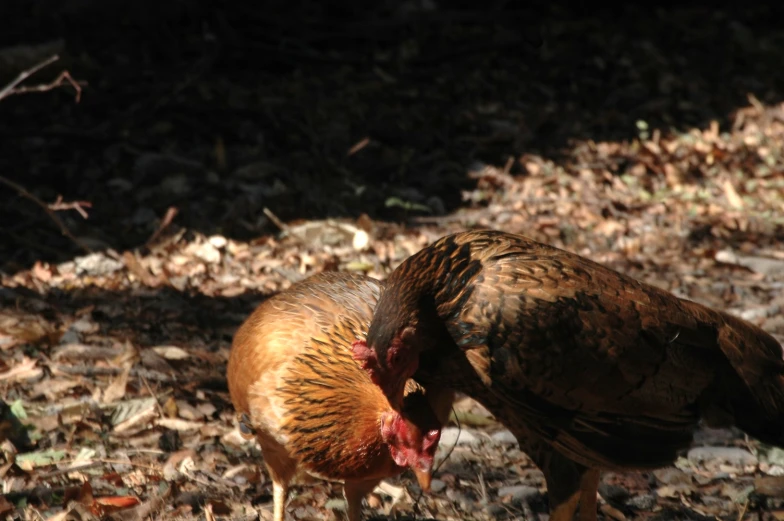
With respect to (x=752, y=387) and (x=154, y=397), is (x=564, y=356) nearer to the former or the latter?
(x=752, y=387)

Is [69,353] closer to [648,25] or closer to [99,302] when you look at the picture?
[99,302]

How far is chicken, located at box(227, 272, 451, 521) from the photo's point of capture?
334cm

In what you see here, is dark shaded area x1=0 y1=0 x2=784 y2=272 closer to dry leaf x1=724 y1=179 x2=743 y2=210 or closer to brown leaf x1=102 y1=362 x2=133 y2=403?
dry leaf x1=724 y1=179 x2=743 y2=210

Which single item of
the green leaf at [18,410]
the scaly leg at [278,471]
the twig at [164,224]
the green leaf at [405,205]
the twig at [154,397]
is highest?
the scaly leg at [278,471]

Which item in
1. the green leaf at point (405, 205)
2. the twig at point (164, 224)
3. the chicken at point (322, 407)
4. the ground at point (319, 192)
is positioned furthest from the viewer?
the green leaf at point (405, 205)

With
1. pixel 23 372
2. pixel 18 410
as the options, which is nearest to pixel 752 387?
pixel 18 410

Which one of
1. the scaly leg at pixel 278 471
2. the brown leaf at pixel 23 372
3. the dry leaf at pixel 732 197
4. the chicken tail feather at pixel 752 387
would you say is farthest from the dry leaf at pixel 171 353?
the dry leaf at pixel 732 197

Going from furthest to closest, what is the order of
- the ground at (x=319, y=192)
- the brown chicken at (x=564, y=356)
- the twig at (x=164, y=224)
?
the twig at (x=164, y=224)
the ground at (x=319, y=192)
the brown chicken at (x=564, y=356)

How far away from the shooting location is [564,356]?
3199mm

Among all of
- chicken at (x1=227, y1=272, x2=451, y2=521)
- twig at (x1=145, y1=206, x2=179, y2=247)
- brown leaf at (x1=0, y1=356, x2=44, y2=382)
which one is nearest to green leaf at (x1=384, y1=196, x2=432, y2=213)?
twig at (x1=145, y1=206, x2=179, y2=247)

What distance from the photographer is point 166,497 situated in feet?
12.5

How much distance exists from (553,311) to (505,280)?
196 millimetres

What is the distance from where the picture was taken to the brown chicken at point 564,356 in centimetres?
319

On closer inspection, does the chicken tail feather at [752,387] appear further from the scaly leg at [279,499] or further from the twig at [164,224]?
the twig at [164,224]
